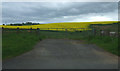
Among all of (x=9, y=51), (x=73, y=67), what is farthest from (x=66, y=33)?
(x=73, y=67)

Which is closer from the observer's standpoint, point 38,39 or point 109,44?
point 109,44

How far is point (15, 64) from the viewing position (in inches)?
208

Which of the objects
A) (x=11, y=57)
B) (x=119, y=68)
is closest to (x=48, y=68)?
(x=11, y=57)

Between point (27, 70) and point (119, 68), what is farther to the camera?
point (119, 68)

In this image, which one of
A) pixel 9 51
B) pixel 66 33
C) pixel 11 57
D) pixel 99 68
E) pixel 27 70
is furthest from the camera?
pixel 66 33

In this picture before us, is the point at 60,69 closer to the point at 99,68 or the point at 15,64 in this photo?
the point at 99,68

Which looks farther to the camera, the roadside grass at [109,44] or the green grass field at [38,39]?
the green grass field at [38,39]

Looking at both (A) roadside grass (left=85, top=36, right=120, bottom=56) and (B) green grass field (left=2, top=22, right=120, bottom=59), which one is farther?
(B) green grass field (left=2, top=22, right=120, bottom=59)

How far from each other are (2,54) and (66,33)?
14853 mm

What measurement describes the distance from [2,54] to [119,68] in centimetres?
593

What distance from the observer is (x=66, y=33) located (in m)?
20.7

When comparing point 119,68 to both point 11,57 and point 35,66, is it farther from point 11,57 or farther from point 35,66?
point 11,57

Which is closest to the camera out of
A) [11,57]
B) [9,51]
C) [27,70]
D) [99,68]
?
[27,70]

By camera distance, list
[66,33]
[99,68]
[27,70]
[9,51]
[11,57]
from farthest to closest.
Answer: [66,33]
[9,51]
[11,57]
[99,68]
[27,70]
